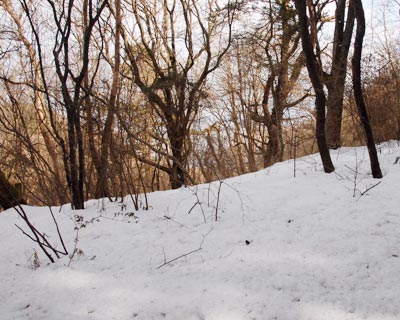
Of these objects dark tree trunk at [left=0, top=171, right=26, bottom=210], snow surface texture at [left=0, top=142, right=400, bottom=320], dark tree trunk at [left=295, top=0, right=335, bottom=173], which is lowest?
snow surface texture at [left=0, top=142, right=400, bottom=320]

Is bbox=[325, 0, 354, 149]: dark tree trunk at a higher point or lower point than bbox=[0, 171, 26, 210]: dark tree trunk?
higher

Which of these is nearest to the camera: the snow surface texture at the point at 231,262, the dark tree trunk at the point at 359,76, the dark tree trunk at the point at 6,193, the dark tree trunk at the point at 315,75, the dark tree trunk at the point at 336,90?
the snow surface texture at the point at 231,262

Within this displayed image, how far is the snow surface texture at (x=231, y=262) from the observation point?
1445mm

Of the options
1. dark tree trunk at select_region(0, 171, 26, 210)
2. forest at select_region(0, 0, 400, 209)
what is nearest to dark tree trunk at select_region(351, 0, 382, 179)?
forest at select_region(0, 0, 400, 209)

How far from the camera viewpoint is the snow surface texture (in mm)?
1445

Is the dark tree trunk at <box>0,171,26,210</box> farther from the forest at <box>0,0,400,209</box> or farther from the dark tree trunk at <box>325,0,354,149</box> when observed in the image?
the dark tree trunk at <box>325,0,354,149</box>

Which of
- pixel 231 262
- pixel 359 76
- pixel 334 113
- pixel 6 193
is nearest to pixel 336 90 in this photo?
pixel 334 113

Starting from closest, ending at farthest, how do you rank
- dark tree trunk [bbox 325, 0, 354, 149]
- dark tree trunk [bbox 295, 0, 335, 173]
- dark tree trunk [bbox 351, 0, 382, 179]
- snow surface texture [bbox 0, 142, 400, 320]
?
snow surface texture [bbox 0, 142, 400, 320] → dark tree trunk [bbox 351, 0, 382, 179] → dark tree trunk [bbox 295, 0, 335, 173] → dark tree trunk [bbox 325, 0, 354, 149]

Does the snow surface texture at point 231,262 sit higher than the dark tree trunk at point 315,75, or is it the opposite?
the dark tree trunk at point 315,75

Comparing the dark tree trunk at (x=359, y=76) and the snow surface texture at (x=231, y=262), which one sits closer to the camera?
the snow surface texture at (x=231, y=262)

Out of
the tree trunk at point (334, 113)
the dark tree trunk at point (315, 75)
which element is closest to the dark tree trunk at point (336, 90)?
the tree trunk at point (334, 113)

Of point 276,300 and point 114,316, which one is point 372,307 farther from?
point 114,316

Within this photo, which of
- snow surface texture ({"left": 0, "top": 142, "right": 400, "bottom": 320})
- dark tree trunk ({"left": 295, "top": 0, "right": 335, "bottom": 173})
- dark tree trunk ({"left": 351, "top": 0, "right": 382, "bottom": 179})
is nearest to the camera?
snow surface texture ({"left": 0, "top": 142, "right": 400, "bottom": 320})

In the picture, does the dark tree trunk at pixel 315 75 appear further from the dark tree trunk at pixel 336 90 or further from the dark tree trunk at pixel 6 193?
the dark tree trunk at pixel 6 193
